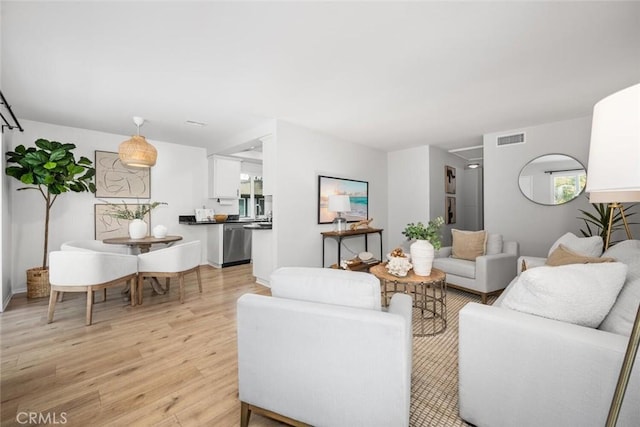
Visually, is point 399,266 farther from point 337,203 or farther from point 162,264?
Result: point 162,264

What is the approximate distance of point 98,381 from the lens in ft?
5.57

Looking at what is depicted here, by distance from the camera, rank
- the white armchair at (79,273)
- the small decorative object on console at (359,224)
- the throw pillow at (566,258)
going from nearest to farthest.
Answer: the throw pillow at (566,258)
the white armchair at (79,273)
the small decorative object on console at (359,224)

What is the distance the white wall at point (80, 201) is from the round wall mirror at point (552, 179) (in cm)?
592

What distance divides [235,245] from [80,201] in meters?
2.49

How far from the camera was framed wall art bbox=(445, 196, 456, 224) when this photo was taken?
5.54 m

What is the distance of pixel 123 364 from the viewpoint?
74.1 inches

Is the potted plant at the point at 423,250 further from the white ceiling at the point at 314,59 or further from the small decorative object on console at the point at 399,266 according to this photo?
the white ceiling at the point at 314,59

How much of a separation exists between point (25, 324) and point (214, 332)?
1.95 meters

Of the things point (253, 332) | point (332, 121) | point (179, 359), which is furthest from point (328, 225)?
point (253, 332)

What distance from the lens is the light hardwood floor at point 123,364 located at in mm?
1440

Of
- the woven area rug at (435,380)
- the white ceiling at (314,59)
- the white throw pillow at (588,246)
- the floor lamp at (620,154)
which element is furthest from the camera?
the white throw pillow at (588,246)

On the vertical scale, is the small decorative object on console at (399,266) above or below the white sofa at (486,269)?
above

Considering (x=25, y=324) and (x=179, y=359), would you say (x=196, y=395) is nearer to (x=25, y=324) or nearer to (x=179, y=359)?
(x=179, y=359)

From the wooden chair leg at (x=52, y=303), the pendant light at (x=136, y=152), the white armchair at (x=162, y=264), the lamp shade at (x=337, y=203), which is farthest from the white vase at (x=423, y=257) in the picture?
the wooden chair leg at (x=52, y=303)
